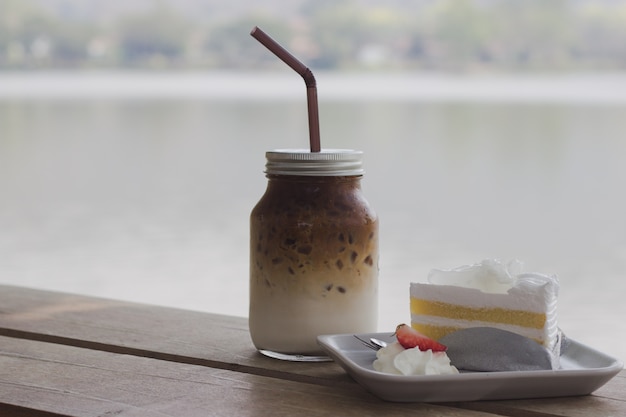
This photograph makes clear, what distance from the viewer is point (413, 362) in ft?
3.00

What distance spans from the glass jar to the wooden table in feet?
0.14

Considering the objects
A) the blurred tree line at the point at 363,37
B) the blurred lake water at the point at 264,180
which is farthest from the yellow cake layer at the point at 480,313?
the blurred tree line at the point at 363,37

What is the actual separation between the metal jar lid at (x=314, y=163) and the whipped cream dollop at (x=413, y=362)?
8.0 inches

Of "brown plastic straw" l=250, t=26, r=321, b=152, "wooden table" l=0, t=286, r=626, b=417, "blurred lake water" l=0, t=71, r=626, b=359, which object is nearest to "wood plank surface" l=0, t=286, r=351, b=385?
"wooden table" l=0, t=286, r=626, b=417

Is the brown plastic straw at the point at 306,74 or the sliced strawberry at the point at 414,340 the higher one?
the brown plastic straw at the point at 306,74

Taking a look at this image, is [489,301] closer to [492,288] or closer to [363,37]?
[492,288]

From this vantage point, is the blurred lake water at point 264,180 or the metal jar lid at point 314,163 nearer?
the metal jar lid at point 314,163

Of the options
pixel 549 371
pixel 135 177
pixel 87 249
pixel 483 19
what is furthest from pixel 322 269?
pixel 483 19

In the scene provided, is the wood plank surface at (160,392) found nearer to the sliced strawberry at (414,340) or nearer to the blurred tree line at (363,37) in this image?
the sliced strawberry at (414,340)

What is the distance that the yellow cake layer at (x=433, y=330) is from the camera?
99cm

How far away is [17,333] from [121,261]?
316 cm

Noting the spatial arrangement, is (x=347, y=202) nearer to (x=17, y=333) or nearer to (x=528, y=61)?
(x=17, y=333)

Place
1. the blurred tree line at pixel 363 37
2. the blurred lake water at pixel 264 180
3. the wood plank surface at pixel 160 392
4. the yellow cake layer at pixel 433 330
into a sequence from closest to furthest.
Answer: the wood plank surface at pixel 160 392, the yellow cake layer at pixel 433 330, the blurred lake water at pixel 264 180, the blurred tree line at pixel 363 37

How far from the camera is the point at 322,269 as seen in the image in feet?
3.39
